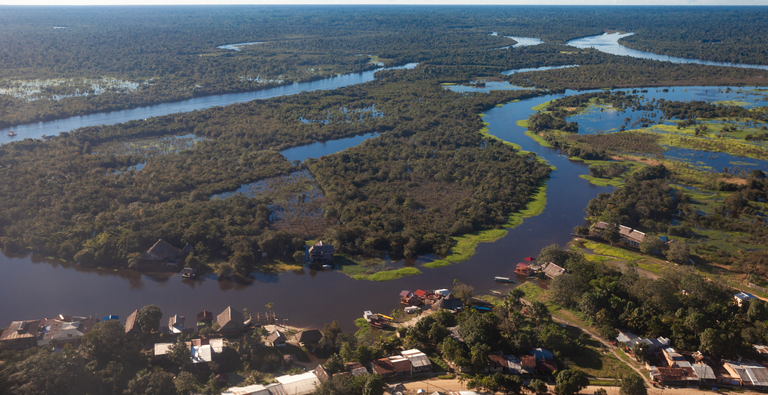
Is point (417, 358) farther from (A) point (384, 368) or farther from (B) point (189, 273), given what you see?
(B) point (189, 273)

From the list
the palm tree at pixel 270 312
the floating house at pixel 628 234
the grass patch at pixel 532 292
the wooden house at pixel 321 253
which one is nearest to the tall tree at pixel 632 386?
the grass patch at pixel 532 292

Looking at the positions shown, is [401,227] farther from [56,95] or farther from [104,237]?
[56,95]

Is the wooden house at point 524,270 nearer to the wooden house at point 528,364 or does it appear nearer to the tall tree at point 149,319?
the wooden house at point 528,364

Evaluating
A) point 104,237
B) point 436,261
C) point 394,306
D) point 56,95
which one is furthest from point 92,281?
point 56,95

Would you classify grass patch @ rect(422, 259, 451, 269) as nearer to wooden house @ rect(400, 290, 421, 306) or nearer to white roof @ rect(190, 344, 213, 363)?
wooden house @ rect(400, 290, 421, 306)

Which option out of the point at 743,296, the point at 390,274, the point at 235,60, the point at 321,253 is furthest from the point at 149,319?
the point at 235,60
